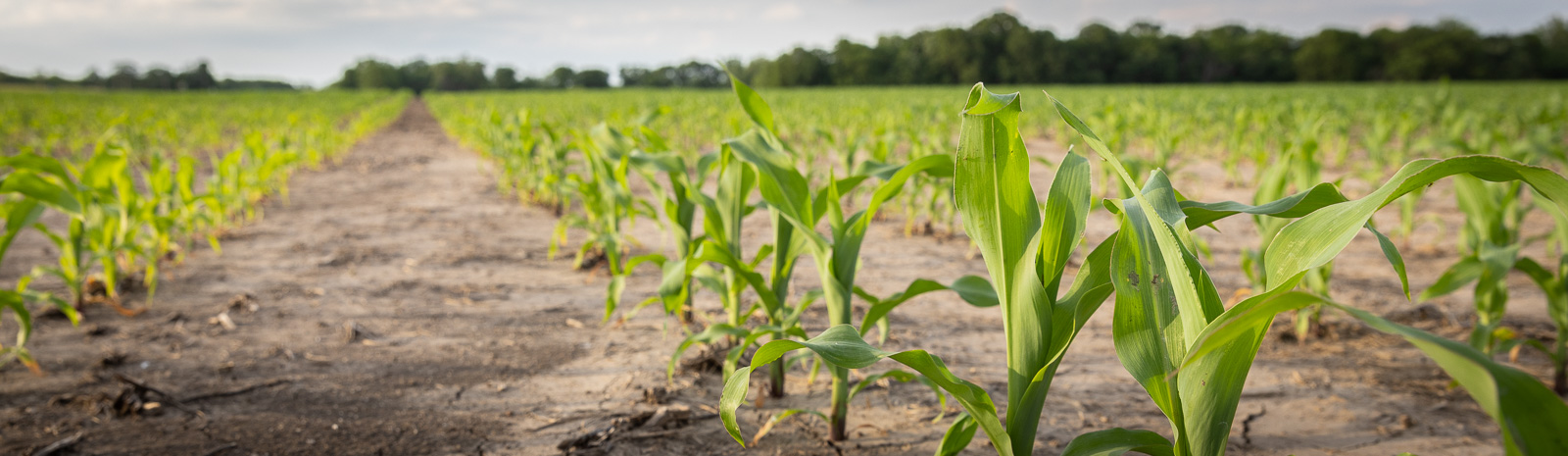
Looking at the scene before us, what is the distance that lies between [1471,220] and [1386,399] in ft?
4.59

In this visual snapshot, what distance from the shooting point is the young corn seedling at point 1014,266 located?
1.24 meters

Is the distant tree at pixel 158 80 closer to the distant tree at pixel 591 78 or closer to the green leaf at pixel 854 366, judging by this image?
the distant tree at pixel 591 78

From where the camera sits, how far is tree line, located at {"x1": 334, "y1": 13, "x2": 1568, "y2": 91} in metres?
56.7

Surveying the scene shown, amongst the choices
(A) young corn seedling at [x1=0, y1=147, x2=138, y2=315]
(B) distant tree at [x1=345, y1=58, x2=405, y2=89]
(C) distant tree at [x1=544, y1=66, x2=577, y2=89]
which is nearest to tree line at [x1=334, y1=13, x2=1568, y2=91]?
(C) distant tree at [x1=544, y1=66, x2=577, y2=89]

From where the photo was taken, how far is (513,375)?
9.04ft

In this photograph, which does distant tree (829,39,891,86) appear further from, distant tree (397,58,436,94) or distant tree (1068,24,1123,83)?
distant tree (397,58,436,94)

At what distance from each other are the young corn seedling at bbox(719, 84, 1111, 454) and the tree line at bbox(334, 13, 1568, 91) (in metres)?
57.7

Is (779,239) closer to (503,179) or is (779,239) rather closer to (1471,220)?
(1471,220)

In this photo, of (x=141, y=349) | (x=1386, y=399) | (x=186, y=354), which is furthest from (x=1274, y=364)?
(x=141, y=349)

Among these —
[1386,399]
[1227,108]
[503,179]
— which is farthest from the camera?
[1227,108]

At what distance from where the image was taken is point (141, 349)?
2.98 meters

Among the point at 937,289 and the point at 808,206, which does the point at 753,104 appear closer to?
the point at 808,206

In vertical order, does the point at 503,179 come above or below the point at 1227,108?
below

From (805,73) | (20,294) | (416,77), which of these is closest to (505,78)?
(416,77)
